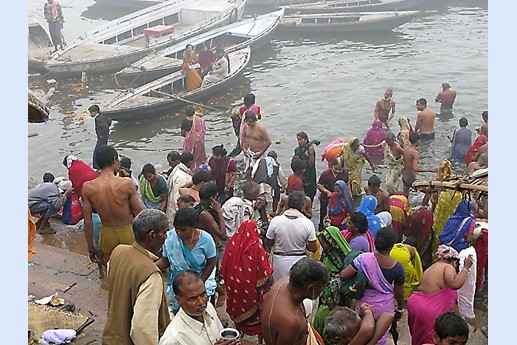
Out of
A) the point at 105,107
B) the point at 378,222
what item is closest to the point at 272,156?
the point at 378,222

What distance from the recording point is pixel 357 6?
2745 cm

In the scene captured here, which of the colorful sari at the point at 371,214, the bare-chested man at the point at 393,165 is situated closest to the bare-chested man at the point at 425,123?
the bare-chested man at the point at 393,165

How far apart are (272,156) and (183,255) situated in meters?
4.26

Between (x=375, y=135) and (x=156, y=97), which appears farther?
(x=156, y=97)

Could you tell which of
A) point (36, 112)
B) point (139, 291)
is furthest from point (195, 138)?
point (139, 291)

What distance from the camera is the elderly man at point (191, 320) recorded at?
11.8ft

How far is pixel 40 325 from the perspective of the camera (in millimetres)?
5520

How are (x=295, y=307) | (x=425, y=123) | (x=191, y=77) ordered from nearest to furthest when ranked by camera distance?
(x=295, y=307), (x=425, y=123), (x=191, y=77)

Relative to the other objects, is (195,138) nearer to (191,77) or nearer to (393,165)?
(393,165)

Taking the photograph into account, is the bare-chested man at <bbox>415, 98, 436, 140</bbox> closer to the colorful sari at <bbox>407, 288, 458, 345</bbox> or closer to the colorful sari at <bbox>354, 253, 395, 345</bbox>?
the colorful sari at <bbox>407, 288, 458, 345</bbox>

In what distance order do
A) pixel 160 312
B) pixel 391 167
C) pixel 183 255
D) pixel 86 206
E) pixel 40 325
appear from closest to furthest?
pixel 160 312 < pixel 183 255 < pixel 40 325 < pixel 86 206 < pixel 391 167

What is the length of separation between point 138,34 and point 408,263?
1787cm

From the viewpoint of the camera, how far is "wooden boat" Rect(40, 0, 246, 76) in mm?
18500

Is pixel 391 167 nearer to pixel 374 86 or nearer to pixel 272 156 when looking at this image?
pixel 272 156
